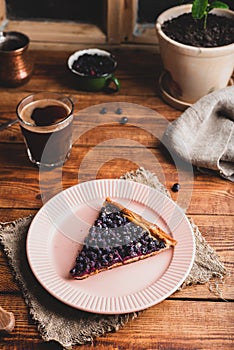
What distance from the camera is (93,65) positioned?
1.66 metres

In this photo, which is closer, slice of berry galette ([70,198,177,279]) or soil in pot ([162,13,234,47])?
slice of berry galette ([70,198,177,279])

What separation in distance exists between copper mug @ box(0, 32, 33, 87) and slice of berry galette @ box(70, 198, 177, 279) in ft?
2.10

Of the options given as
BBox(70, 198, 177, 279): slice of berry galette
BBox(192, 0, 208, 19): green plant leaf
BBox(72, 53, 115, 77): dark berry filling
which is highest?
BBox(192, 0, 208, 19): green plant leaf

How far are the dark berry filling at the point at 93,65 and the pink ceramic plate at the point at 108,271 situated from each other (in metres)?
0.48

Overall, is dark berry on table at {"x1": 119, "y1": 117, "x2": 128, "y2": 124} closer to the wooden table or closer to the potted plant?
the wooden table

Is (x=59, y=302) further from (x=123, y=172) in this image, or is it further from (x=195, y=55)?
(x=195, y=55)

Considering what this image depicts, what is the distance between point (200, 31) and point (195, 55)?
10 cm

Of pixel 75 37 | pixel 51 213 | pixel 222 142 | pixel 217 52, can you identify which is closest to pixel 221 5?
pixel 217 52

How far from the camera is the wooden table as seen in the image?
1.01 metres

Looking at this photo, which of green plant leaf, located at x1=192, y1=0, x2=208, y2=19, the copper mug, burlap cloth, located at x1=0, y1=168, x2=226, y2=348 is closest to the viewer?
burlap cloth, located at x1=0, y1=168, x2=226, y2=348

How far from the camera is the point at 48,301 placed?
1.04 meters

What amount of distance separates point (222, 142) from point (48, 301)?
63cm

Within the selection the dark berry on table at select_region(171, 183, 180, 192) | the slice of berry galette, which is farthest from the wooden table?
the slice of berry galette

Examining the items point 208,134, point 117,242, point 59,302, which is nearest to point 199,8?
point 208,134
